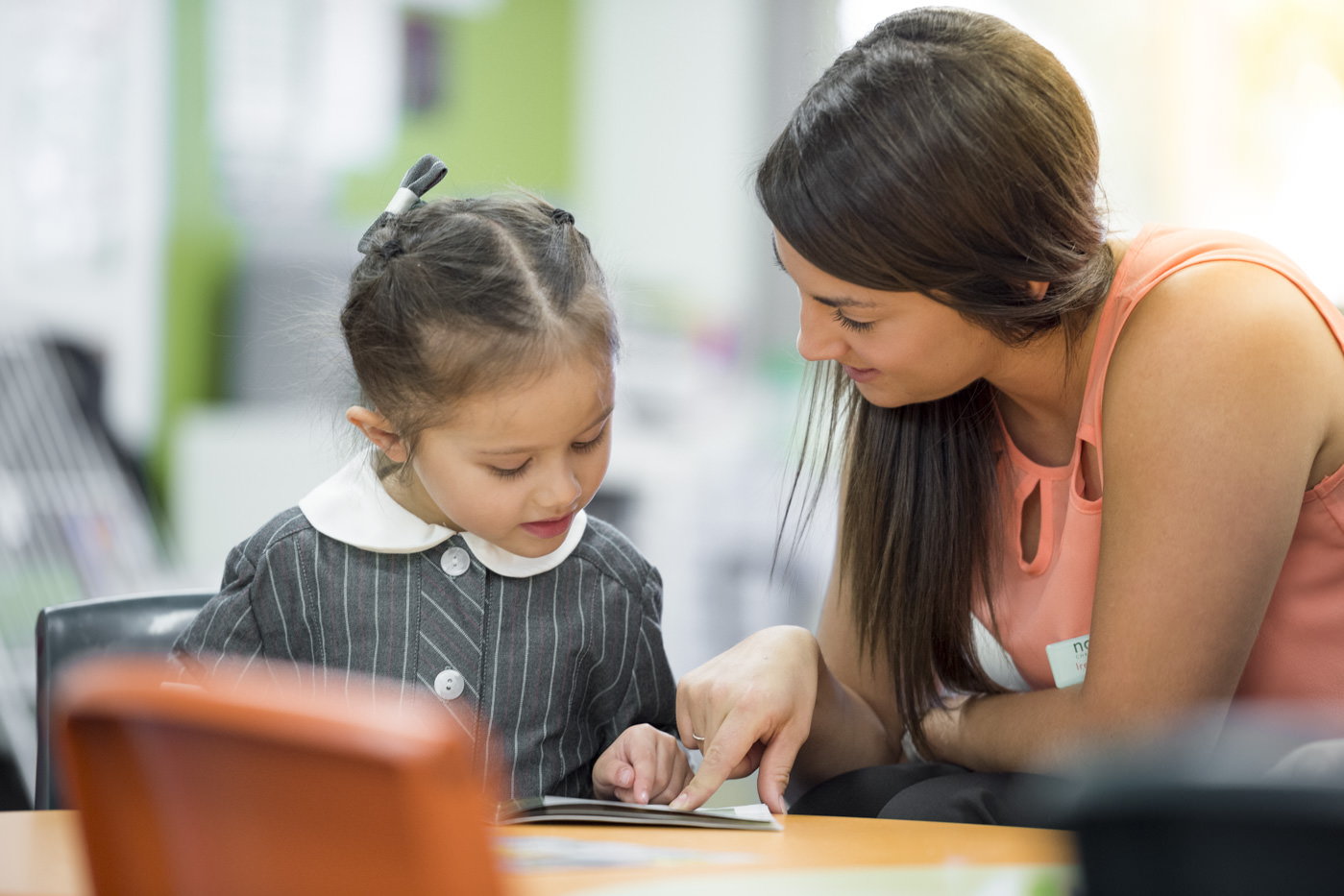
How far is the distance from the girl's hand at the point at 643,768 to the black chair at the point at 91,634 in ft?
1.47

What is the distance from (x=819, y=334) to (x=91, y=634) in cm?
74

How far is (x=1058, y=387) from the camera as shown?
3.84ft

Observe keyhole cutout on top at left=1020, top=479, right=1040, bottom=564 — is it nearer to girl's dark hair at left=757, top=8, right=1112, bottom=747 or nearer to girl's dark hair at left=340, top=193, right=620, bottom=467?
girl's dark hair at left=757, top=8, right=1112, bottom=747

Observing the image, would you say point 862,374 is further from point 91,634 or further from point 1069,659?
point 91,634

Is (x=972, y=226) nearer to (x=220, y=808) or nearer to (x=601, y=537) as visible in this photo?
(x=601, y=537)

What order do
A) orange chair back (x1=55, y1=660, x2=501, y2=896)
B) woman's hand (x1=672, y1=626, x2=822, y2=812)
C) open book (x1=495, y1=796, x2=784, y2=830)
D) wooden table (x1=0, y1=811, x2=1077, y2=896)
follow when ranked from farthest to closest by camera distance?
woman's hand (x1=672, y1=626, x2=822, y2=812), open book (x1=495, y1=796, x2=784, y2=830), wooden table (x1=0, y1=811, x2=1077, y2=896), orange chair back (x1=55, y1=660, x2=501, y2=896)

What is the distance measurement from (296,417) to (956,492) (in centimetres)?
273

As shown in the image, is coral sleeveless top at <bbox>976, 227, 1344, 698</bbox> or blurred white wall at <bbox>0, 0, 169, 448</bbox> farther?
blurred white wall at <bbox>0, 0, 169, 448</bbox>

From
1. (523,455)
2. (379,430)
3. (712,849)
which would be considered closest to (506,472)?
(523,455)

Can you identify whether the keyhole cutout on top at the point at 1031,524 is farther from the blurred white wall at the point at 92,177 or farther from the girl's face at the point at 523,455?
the blurred white wall at the point at 92,177

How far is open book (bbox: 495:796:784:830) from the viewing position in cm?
82

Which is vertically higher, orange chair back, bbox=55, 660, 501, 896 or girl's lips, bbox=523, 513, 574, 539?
orange chair back, bbox=55, 660, 501, 896

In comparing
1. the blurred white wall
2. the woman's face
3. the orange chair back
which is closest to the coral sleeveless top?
the woman's face

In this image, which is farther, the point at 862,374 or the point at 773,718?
the point at 862,374
